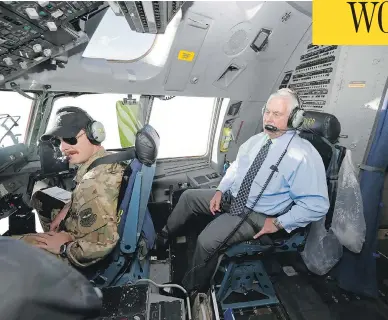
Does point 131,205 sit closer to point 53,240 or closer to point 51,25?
point 53,240

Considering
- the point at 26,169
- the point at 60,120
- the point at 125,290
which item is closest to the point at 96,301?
the point at 125,290

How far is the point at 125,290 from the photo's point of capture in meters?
1.13

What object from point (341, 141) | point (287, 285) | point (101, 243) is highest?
point (341, 141)

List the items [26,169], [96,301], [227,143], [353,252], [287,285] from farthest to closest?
[227,143]
[26,169]
[287,285]
[353,252]
[96,301]

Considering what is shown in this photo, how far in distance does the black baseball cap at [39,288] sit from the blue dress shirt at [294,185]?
5.13 ft

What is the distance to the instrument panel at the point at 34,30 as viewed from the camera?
1.47 meters

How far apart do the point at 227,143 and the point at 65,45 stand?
2.91 metres

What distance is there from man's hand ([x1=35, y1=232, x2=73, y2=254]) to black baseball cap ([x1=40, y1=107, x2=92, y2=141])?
2.16 ft

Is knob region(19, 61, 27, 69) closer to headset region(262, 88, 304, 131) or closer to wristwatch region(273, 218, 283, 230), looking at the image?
headset region(262, 88, 304, 131)

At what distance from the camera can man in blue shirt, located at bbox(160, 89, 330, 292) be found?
190 centimetres

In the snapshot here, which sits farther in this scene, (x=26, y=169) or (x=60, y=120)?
(x=26, y=169)

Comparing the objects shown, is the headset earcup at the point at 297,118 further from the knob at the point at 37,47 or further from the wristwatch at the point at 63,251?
the knob at the point at 37,47

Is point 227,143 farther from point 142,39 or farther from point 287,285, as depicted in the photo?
point 287,285

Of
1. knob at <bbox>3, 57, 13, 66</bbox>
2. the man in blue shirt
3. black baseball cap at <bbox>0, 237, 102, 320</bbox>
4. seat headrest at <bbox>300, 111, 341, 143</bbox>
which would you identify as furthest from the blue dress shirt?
knob at <bbox>3, 57, 13, 66</bbox>
